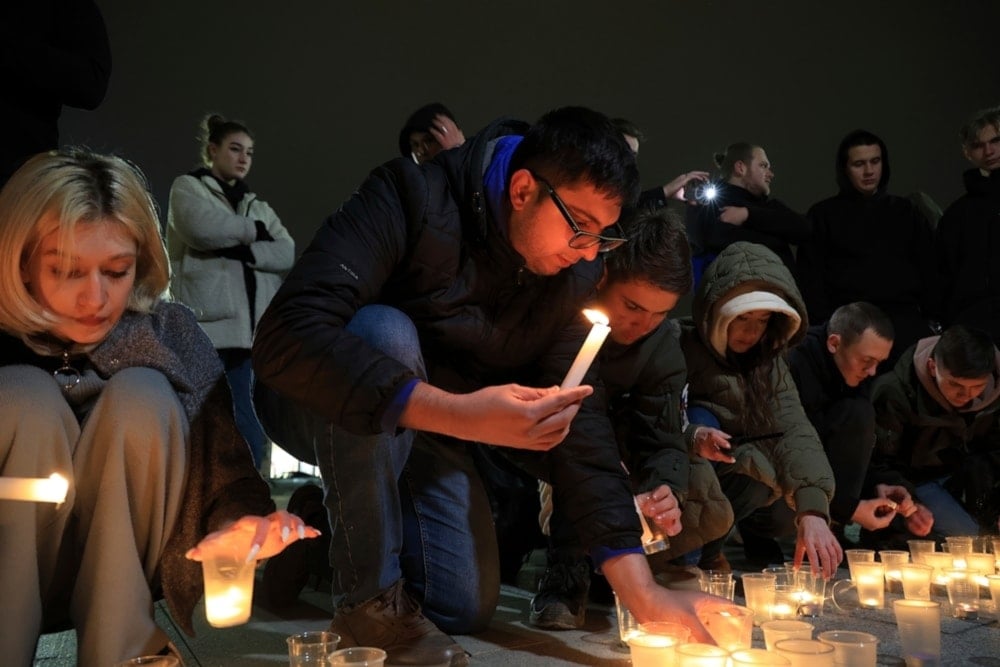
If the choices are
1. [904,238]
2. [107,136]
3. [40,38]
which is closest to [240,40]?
[107,136]

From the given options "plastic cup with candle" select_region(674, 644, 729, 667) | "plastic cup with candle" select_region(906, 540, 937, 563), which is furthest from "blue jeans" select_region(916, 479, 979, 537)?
"plastic cup with candle" select_region(674, 644, 729, 667)

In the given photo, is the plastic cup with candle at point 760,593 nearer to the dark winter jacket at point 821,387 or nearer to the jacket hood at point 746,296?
the jacket hood at point 746,296

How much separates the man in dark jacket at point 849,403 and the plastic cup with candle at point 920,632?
142cm

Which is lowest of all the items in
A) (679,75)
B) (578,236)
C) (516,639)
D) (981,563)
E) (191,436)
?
(516,639)

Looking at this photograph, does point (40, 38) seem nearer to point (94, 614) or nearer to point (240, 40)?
point (94, 614)

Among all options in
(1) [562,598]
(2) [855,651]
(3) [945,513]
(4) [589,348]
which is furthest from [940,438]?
(4) [589,348]

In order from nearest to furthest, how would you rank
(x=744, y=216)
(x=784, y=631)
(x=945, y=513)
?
(x=784, y=631) → (x=945, y=513) → (x=744, y=216)

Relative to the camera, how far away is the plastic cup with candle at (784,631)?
171 cm

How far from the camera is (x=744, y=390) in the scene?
10.2 ft

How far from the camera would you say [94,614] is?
60.4 inches

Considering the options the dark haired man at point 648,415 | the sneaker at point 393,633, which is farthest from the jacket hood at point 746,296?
the sneaker at point 393,633

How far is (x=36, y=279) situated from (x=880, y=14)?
7616mm

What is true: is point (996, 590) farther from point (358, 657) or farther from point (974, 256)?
point (974, 256)

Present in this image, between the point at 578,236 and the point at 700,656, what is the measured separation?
94 cm
